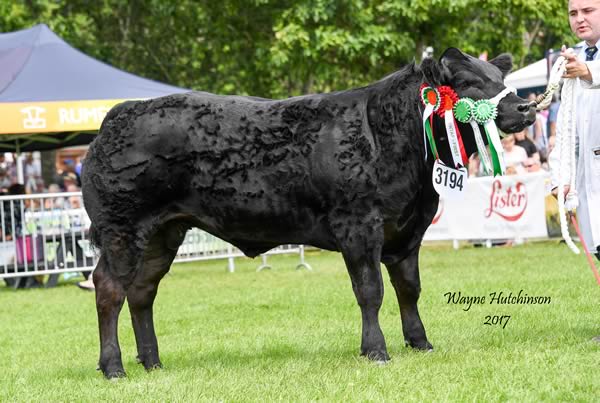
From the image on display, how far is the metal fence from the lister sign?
108 centimetres

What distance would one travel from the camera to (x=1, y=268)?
44.9ft

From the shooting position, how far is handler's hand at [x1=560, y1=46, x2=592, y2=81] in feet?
19.2

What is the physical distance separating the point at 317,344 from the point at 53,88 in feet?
30.1

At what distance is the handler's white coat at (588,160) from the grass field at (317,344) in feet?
2.79

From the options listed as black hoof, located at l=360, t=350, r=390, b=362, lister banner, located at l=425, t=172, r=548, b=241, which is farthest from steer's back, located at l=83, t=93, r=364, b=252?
lister banner, located at l=425, t=172, r=548, b=241

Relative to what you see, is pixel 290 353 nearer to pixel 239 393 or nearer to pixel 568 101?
pixel 239 393

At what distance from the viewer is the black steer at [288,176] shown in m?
5.96

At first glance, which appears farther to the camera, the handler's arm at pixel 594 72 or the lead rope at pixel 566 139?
the lead rope at pixel 566 139

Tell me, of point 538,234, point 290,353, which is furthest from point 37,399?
point 538,234

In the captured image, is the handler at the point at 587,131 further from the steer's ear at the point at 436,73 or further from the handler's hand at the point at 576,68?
the steer's ear at the point at 436,73

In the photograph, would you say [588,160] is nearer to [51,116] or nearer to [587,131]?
[587,131]

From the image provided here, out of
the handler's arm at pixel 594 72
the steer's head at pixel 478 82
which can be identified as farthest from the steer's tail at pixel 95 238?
the handler's arm at pixel 594 72

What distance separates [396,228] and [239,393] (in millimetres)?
1540

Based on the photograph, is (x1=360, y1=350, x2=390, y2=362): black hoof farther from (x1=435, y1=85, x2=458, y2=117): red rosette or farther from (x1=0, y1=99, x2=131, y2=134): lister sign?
(x1=0, y1=99, x2=131, y2=134): lister sign
